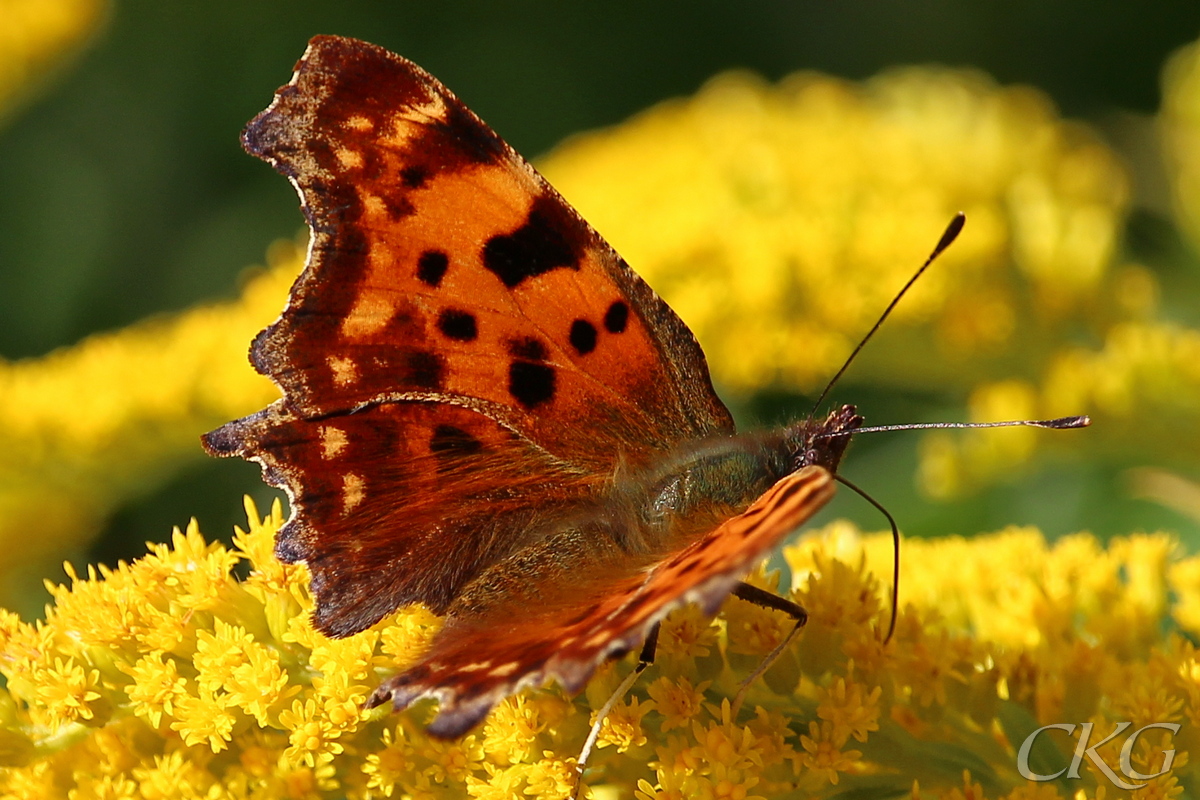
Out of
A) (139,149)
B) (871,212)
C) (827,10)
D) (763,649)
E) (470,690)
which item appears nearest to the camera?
(470,690)

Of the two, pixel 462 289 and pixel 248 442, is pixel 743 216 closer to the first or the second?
pixel 462 289

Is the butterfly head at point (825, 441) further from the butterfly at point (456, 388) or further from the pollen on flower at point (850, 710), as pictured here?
the pollen on flower at point (850, 710)

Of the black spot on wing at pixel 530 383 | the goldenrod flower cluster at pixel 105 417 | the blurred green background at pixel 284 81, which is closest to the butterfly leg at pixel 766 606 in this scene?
the black spot on wing at pixel 530 383

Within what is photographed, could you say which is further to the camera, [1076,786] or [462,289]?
[462,289]

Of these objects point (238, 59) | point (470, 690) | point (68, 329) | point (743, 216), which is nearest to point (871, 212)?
point (743, 216)

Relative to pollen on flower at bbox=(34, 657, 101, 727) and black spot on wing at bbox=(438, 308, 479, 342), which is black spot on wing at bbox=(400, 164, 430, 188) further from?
pollen on flower at bbox=(34, 657, 101, 727)
